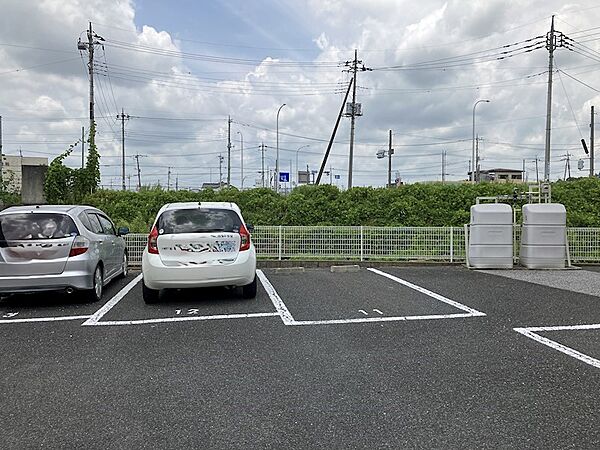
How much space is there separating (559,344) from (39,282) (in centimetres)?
672

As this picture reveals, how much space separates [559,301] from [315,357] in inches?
190

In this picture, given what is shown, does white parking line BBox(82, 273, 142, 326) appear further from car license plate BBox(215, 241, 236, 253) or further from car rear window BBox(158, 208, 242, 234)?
car license plate BBox(215, 241, 236, 253)

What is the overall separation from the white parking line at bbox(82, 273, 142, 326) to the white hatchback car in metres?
0.57

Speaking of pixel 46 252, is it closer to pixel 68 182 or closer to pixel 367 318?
pixel 367 318

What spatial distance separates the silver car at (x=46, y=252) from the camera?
7.11 metres

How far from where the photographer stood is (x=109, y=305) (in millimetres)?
7621

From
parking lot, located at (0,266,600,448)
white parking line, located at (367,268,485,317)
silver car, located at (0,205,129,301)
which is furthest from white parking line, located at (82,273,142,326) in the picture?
white parking line, located at (367,268,485,317)

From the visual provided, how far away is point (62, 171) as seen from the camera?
17.3m

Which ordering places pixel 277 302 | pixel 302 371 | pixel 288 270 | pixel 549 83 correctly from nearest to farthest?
1. pixel 302 371
2. pixel 277 302
3. pixel 288 270
4. pixel 549 83

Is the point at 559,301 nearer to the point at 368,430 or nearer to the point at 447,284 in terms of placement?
the point at 447,284

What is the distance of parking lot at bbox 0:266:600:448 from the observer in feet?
10.9

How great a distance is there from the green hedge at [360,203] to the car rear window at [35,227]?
8.00 meters

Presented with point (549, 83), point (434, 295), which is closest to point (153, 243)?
point (434, 295)

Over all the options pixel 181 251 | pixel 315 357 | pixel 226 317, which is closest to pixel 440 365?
pixel 315 357
